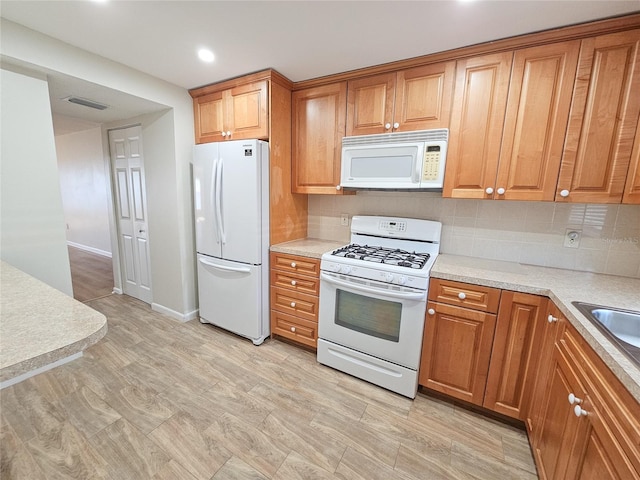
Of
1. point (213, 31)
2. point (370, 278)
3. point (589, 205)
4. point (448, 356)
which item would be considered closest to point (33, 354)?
point (370, 278)

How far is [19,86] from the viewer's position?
176 centimetres

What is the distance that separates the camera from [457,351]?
1726 mm

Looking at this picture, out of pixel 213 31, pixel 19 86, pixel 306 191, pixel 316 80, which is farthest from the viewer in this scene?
pixel 306 191

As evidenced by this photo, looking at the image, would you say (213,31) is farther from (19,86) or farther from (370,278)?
(370,278)

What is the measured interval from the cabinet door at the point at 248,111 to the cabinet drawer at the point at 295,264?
104cm

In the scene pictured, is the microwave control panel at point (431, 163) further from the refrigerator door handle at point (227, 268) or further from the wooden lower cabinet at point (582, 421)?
the refrigerator door handle at point (227, 268)

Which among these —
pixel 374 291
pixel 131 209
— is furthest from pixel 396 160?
pixel 131 209

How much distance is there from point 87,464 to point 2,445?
21.1 inches

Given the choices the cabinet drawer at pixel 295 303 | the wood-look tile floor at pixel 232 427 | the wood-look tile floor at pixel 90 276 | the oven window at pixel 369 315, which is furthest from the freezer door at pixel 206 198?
the wood-look tile floor at pixel 90 276

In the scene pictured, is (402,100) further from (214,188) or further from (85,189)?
(85,189)

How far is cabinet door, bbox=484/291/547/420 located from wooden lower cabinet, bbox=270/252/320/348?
1.26 m

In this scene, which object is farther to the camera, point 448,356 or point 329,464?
point 448,356

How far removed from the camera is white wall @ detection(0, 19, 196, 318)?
71.4 inches

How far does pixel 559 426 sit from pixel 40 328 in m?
2.00
